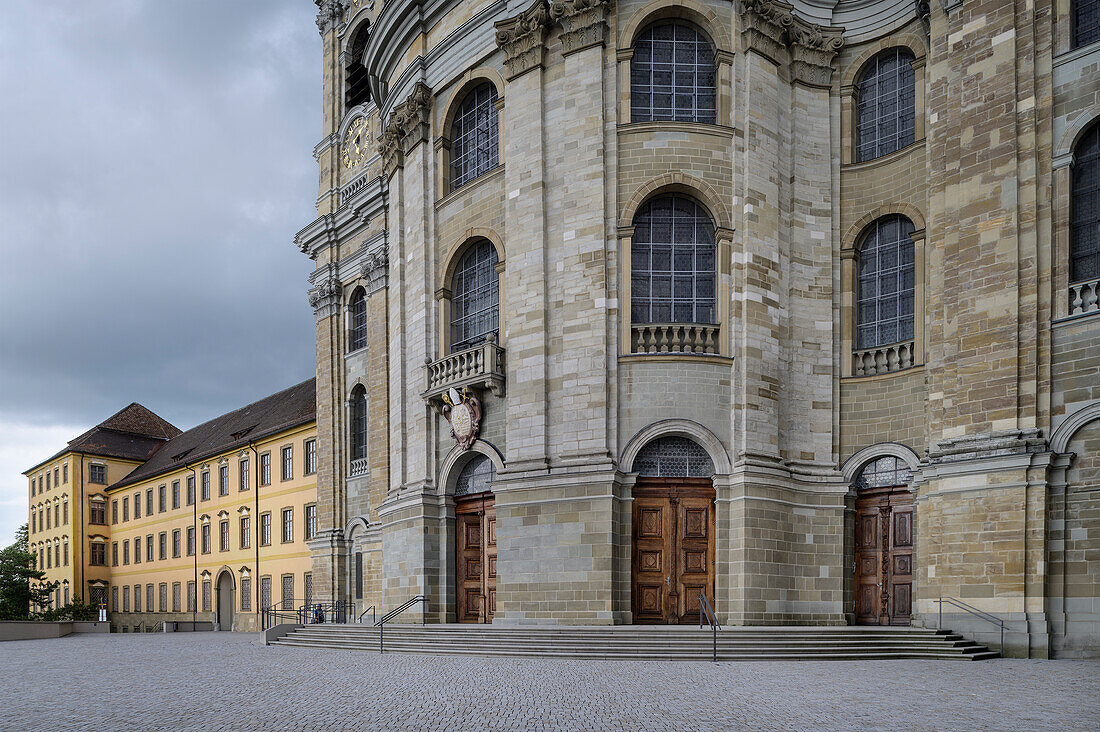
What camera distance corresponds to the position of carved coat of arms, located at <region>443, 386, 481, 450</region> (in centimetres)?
2448

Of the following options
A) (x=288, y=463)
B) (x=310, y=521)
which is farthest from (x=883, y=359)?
(x=288, y=463)

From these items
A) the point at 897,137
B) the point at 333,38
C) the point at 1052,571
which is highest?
the point at 333,38

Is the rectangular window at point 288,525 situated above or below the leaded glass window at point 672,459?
below

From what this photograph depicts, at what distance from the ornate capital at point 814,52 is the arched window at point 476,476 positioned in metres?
12.4

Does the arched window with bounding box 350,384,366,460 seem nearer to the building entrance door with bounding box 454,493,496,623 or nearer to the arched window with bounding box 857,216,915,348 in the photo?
the building entrance door with bounding box 454,493,496,623

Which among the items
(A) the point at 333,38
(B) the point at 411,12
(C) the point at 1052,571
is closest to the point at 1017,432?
(C) the point at 1052,571

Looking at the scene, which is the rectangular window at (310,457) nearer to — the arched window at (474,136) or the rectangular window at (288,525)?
the rectangular window at (288,525)

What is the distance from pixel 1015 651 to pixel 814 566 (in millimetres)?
4877

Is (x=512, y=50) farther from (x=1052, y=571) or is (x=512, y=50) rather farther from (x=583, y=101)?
(x=1052, y=571)

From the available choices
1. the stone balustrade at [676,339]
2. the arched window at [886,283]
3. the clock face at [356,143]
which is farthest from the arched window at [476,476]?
the clock face at [356,143]

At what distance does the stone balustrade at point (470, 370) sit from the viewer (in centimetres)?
2378

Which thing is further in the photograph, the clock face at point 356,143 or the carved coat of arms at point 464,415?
the clock face at point 356,143

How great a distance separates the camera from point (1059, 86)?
19.3 m

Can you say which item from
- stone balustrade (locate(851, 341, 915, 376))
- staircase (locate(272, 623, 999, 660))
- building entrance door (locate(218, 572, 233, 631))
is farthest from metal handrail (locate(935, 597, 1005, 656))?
building entrance door (locate(218, 572, 233, 631))
